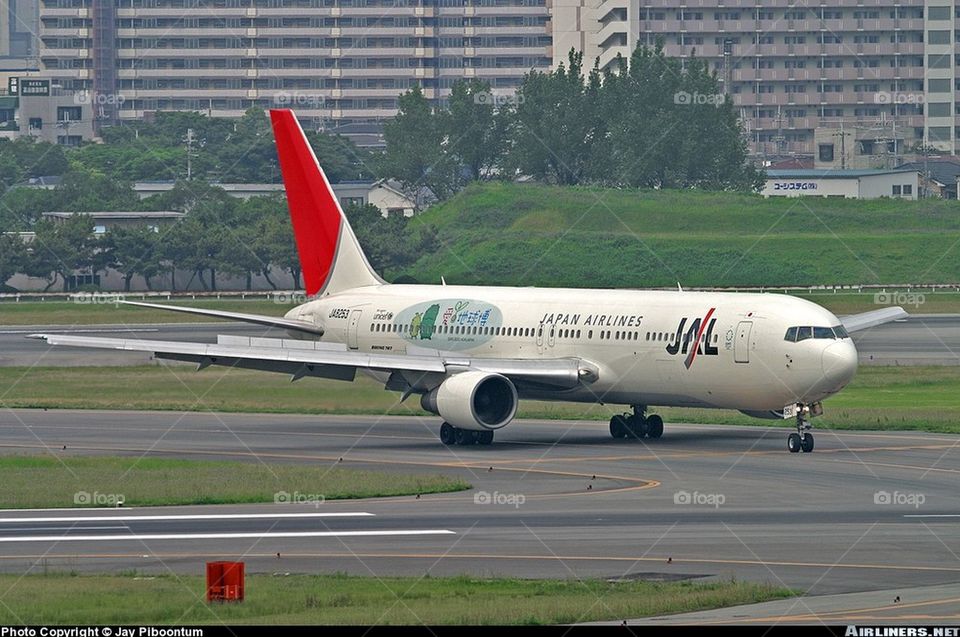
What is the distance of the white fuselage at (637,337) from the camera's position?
5356 centimetres

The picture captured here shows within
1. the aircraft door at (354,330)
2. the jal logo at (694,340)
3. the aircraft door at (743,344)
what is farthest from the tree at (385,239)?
the aircraft door at (743,344)

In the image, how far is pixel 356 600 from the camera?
2925 cm

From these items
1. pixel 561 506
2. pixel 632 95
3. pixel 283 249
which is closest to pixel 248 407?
pixel 561 506

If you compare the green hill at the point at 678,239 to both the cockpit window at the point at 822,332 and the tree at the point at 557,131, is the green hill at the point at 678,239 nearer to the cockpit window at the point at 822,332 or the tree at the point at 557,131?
the tree at the point at 557,131

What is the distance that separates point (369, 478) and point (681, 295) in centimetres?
1437

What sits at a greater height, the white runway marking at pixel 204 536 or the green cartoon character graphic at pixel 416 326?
the green cartoon character graphic at pixel 416 326

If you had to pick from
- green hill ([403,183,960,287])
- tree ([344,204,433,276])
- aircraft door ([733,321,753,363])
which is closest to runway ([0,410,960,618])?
aircraft door ([733,321,753,363])

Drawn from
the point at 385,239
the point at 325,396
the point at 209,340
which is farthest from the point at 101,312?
the point at 325,396

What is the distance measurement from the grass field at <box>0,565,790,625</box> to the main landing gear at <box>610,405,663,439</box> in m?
28.6

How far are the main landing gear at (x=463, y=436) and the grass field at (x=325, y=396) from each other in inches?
273

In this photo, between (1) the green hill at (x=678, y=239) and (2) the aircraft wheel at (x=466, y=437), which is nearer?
(2) the aircraft wheel at (x=466, y=437)

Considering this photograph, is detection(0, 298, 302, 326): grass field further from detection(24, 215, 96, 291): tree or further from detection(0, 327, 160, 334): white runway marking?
detection(24, 215, 96, 291): tree

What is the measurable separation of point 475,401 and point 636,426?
6097mm

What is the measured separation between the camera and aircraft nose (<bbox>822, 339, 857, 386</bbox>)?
5278 cm
